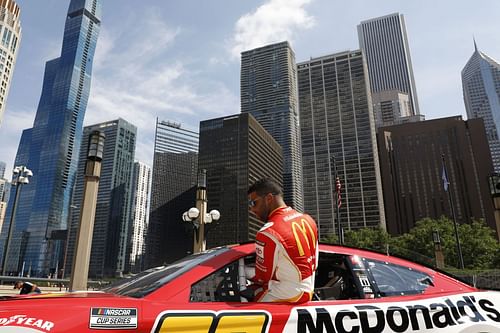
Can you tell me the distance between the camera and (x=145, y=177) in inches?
7864

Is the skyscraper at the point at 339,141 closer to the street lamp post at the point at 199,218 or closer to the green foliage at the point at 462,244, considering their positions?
the green foliage at the point at 462,244

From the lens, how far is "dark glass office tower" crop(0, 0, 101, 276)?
172500 millimetres

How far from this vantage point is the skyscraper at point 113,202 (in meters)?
161

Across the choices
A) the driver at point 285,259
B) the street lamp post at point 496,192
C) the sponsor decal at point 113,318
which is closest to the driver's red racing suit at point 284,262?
the driver at point 285,259

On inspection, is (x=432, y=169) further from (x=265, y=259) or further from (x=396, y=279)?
(x=265, y=259)

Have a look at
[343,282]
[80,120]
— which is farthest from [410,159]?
[80,120]

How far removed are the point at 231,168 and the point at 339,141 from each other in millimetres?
47807

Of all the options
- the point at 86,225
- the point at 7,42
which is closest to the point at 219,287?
the point at 86,225

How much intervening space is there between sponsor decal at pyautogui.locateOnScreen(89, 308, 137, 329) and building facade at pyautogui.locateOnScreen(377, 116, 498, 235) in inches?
4514

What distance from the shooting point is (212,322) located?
2.13 metres

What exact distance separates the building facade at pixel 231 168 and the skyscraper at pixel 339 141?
2398cm

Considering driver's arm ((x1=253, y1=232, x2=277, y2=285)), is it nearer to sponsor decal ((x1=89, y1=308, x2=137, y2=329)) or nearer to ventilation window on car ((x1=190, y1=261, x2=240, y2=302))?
ventilation window on car ((x1=190, y1=261, x2=240, y2=302))

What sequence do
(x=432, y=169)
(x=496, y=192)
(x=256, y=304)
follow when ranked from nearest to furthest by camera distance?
(x=256, y=304) < (x=496, y=192) < (x=432, y=169)

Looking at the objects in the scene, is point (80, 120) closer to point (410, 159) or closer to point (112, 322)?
point (410, 159)
